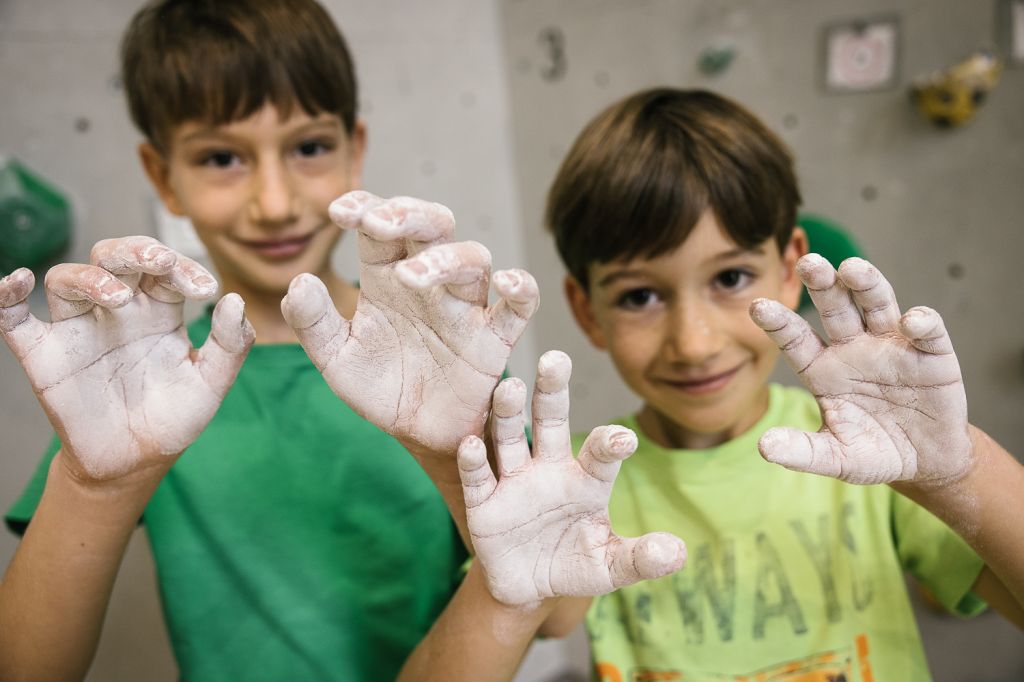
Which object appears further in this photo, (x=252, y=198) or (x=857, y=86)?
(x=857, y=86)

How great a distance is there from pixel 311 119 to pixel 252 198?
0.10m

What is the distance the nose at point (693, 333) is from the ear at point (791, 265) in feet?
0.38

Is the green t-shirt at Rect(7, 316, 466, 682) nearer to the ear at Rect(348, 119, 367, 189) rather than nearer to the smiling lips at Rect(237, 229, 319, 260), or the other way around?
the smiling lips at Rect(237, 229, 319, 260)

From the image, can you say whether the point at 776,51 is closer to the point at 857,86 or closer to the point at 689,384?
the point at 857,86

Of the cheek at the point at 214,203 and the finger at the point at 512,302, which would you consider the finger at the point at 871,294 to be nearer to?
the finger at the point at 512,302

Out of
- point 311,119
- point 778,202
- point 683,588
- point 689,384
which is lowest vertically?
point 683,588

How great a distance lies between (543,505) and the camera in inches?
17.9

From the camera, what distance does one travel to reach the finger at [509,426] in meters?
0.44

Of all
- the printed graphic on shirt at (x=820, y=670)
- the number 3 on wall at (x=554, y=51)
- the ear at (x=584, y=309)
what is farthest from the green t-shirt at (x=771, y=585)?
the number 3 on wall at (x=554, y=51)

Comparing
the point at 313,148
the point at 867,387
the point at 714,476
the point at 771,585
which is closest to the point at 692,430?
the point at 714,476

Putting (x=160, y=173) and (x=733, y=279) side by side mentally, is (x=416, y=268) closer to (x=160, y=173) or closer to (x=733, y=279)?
(x=733, y=279)

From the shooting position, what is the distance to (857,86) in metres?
0.96

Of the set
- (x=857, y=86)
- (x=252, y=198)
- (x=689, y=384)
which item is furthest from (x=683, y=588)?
(x=857, y=86)

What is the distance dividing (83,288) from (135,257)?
0.04 m
